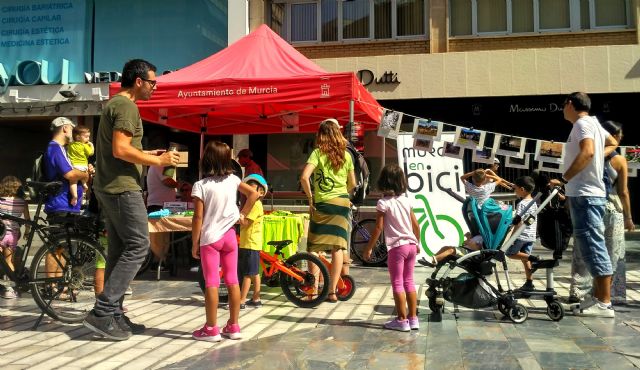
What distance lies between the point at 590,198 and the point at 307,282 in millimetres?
2729

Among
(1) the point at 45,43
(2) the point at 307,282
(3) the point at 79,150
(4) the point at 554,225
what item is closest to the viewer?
(4) the point at 554,225

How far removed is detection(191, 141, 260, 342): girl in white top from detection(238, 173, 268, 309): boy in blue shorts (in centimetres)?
90

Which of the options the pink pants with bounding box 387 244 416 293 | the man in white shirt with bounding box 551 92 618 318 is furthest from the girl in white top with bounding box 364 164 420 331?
the man in white shirt with bounding box 551 92 618 318

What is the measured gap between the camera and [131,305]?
→ 5547 millimetres

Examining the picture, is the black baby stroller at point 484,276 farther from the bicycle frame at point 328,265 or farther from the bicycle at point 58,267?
the bicycle at point 58,267

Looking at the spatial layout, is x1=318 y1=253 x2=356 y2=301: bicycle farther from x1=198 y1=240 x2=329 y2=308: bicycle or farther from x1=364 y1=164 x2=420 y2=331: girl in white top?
x1=364 y1=164 x2=420 y2=331: girl in white top

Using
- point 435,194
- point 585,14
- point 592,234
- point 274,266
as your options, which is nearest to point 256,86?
point 274,266

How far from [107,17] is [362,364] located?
577 inches

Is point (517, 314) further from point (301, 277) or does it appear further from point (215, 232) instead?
point (215, 232)

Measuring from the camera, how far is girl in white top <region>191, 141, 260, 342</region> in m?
4.12

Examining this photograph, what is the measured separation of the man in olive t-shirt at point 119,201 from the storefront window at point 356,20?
1144cm

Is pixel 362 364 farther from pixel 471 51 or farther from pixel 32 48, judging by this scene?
pixel 32 48

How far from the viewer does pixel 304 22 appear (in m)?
15.2

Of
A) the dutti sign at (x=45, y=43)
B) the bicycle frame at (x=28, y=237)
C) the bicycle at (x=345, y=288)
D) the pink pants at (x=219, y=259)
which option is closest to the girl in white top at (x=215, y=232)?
the pink pants at (x=219, y=259)
